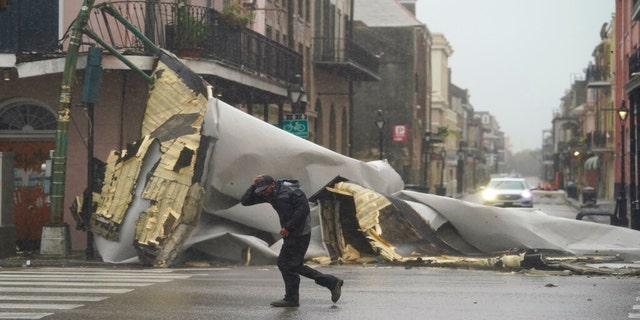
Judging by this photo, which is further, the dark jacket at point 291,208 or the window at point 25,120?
the window at point 25,120

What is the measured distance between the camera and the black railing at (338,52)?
1946 inches

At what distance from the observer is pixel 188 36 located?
25.8 meters

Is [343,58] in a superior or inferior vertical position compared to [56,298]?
superior

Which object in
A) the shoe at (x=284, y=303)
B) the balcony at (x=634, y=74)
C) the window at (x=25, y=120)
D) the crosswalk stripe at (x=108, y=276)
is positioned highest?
the balcony at (x=634, y=74)

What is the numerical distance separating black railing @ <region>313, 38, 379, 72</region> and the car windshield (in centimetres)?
757

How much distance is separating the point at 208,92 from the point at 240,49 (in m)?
8.18

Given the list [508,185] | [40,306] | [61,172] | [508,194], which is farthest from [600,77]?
[40,306]

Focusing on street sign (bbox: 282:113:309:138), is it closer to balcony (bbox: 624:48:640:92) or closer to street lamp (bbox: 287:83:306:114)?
street lamp (bbox: 287:83:306:114)

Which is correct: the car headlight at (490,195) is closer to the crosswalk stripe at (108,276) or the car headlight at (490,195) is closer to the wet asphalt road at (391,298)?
the wet asphalt road at (391,298)

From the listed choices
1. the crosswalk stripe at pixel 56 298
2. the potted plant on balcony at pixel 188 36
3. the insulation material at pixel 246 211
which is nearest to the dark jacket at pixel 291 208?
the crosswalk stripe at pixel 56 298

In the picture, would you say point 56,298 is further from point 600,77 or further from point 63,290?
point 600,77

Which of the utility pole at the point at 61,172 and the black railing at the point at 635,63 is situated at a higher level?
the black railing at the point at 635,63

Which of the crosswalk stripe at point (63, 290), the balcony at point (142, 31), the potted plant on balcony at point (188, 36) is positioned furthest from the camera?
the potted plant on balcony at point (188, 36)

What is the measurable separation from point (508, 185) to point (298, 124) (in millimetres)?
19822
